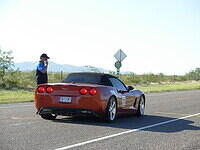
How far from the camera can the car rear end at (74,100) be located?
11766 millimetres

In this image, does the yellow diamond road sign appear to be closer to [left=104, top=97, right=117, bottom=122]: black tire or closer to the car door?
the car door

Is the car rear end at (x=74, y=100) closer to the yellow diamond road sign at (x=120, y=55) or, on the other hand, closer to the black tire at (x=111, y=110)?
the black tire at (x=111, y=110)

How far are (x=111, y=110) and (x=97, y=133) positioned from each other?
2.38 meters

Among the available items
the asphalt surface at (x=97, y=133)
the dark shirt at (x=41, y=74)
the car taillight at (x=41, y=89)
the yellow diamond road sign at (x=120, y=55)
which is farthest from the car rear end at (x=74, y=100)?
the yellow diamond road sign at (x=120, y=55)

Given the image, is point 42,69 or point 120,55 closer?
point 42,69

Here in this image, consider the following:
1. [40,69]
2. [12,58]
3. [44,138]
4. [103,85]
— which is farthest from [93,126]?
[12,58]

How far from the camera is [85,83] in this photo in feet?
41.5

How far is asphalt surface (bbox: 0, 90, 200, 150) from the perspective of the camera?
8.45 m

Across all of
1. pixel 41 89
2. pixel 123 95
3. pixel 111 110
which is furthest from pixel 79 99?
pixel 123 95

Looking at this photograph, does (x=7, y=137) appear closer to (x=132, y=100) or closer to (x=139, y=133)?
(x=139, y=133)

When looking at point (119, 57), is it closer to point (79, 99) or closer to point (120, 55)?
point (120, 55)

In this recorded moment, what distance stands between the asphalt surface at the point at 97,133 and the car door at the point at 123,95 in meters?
0.43

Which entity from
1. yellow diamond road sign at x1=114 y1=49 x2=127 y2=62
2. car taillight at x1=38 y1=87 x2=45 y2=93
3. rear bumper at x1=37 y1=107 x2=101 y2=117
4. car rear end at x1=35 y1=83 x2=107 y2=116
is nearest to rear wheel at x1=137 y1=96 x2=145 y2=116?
car rear end at x1=35 y1=83 x2=107 y2=116

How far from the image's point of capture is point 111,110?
12.3 m
